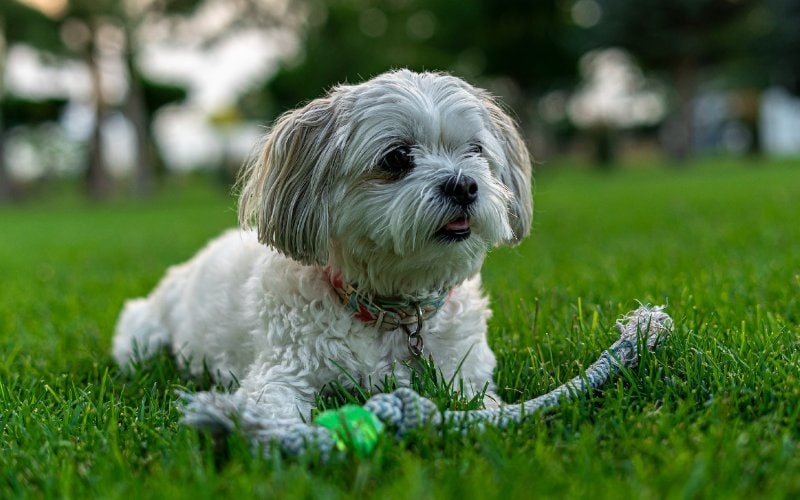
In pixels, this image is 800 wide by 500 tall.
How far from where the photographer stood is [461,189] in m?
2.72

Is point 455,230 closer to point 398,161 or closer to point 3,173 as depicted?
point 398,161

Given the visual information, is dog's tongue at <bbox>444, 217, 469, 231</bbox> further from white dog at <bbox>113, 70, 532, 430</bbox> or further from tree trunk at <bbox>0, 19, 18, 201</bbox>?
tree trunk at <bbox>0, 19, 18, 201</bbox>

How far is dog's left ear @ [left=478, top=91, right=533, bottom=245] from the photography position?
129 inches

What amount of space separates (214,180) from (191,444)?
105 feet

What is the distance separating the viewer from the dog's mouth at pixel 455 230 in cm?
275

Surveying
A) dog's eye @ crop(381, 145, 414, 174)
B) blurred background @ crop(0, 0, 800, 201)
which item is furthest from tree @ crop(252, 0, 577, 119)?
dog's eye @ crop(381, 145, 414, 174)

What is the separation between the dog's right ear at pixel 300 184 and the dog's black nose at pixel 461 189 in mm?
466

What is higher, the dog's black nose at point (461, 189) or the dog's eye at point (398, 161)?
the dog's eye at point (398, 161)

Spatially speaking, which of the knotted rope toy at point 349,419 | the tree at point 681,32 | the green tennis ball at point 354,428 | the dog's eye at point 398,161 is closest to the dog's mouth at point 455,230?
the dog's eye at point 398,161

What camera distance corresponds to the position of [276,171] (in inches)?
118

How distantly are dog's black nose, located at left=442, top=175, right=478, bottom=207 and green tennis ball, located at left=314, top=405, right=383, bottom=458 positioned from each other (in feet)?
2.83

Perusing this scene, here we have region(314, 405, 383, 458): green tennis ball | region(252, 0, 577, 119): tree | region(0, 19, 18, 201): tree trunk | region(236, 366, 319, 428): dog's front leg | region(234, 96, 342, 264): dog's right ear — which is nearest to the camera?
region(314, 405, 383, 458): green tennis ball

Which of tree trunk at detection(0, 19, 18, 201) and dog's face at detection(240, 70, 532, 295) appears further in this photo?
tree trunk at detection(0, 19, 18, 201)

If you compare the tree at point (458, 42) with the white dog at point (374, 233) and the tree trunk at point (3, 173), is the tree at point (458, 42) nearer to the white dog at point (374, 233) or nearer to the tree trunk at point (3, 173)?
the tree trunk at point (3, 173)
